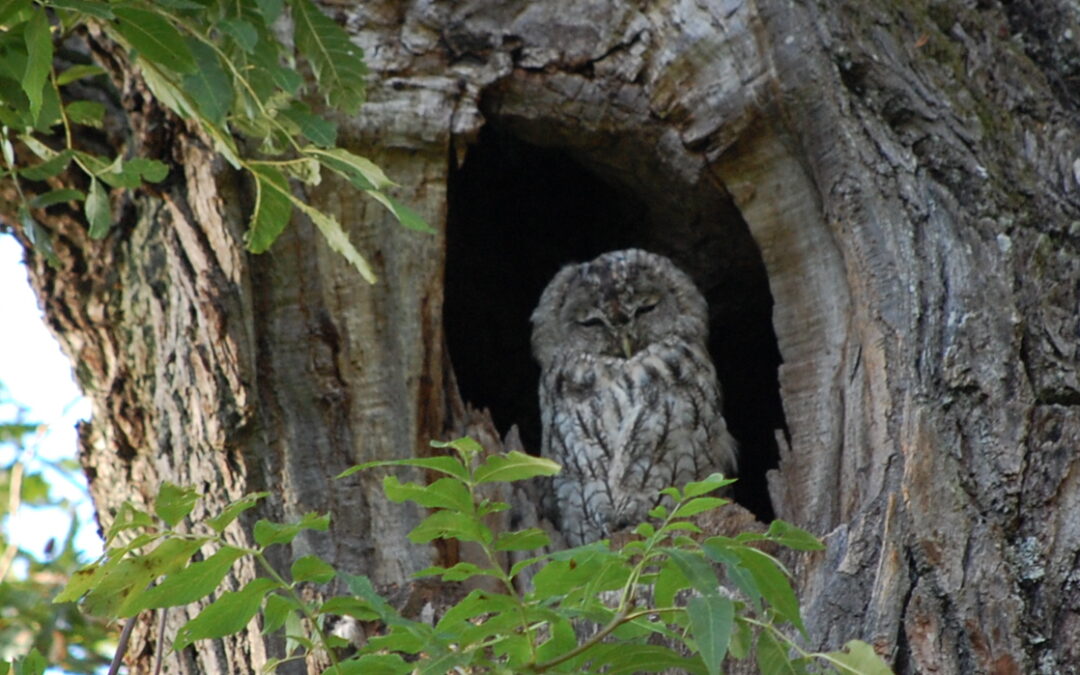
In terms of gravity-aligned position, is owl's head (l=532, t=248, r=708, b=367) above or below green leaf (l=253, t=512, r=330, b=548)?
above

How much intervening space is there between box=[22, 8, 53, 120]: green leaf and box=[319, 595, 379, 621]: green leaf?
74cm

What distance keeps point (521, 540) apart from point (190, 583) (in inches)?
14.2

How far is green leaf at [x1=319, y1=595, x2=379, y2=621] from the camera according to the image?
4.43ft

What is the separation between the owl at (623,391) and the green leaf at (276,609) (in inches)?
75.5

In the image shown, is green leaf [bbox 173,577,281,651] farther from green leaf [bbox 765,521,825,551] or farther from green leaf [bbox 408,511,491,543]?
green leaf [bbox 765,521,825,551]

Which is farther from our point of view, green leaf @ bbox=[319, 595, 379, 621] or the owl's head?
the owl's head

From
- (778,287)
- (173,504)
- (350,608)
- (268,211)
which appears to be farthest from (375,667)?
(778,287)

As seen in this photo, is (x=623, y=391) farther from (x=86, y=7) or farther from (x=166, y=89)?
(x=86, y=7)

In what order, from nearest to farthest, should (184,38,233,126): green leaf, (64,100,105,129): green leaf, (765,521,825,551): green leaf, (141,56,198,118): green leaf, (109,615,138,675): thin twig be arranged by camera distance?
(765,521,825,551): green leaf
(109,615,138,675): thin twig
(184,38,233,126): green leaf
(141,56,198,118): green leaf
(64,100,105,129): green leaf

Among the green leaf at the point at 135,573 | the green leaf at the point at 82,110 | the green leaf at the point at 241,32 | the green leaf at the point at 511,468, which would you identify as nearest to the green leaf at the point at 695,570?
the green leaf at the point at 511,468

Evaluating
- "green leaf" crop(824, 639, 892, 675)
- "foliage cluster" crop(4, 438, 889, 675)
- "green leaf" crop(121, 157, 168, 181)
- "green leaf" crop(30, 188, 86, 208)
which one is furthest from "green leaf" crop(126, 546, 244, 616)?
"green leaf" crop(30, 188, 86, 208)

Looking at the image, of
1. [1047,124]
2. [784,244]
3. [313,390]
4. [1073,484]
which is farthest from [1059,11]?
[313,390]

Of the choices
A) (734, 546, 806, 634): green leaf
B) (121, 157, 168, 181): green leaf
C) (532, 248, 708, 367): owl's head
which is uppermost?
(121, 157, 168, 181): green leaf

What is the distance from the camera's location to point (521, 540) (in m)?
1.40
